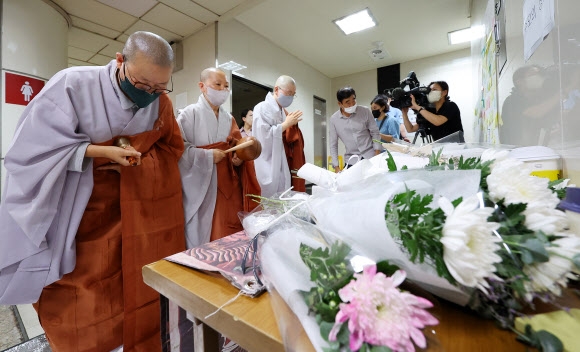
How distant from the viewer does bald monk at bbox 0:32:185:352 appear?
878mm

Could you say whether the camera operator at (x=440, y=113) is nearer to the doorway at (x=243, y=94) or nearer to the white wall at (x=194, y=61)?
the doorway at (x=243, y=94)

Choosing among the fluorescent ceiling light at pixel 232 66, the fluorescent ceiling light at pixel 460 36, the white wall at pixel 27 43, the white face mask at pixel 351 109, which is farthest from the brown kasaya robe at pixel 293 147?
the fluorescent ceiling light at pixel 460 36

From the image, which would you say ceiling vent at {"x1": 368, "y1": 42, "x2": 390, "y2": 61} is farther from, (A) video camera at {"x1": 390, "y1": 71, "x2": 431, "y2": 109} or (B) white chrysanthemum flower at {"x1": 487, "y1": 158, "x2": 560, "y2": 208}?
(B) white chrysanthemum flower at {"x1": 487, "y1": 158, "x2": 560, "y2": 208}

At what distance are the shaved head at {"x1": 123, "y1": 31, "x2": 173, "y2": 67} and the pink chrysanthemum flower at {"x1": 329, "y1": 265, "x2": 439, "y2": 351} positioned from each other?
42.3 inches

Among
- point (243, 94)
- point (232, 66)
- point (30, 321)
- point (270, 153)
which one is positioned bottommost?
point (30, 321)

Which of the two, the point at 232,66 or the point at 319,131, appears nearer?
the point at 232,66

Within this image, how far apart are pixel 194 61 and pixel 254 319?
3.74 meters

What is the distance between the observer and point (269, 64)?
3938 mm

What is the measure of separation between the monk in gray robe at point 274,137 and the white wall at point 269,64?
1535mm

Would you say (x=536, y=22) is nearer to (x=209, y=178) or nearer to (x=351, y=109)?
(x=209, y=178)

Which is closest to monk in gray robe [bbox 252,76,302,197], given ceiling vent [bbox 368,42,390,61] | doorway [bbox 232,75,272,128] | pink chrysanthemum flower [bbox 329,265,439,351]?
doorway [bbox 232,75,272,128]

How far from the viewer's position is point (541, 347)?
26 centimetres

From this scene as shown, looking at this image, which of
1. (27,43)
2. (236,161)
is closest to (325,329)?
(236,161)

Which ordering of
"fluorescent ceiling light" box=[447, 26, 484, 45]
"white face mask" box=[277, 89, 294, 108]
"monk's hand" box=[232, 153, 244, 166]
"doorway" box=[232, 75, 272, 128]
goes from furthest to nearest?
Result: "fluorescent ceiling light" box=[447, 26, 484, 45] → "doorway" box=[232, 75, 272, 128] → "white face mask" box=[277, 89, 294, 108] → "monk's hand" box=[232, 153, 244, 166]
